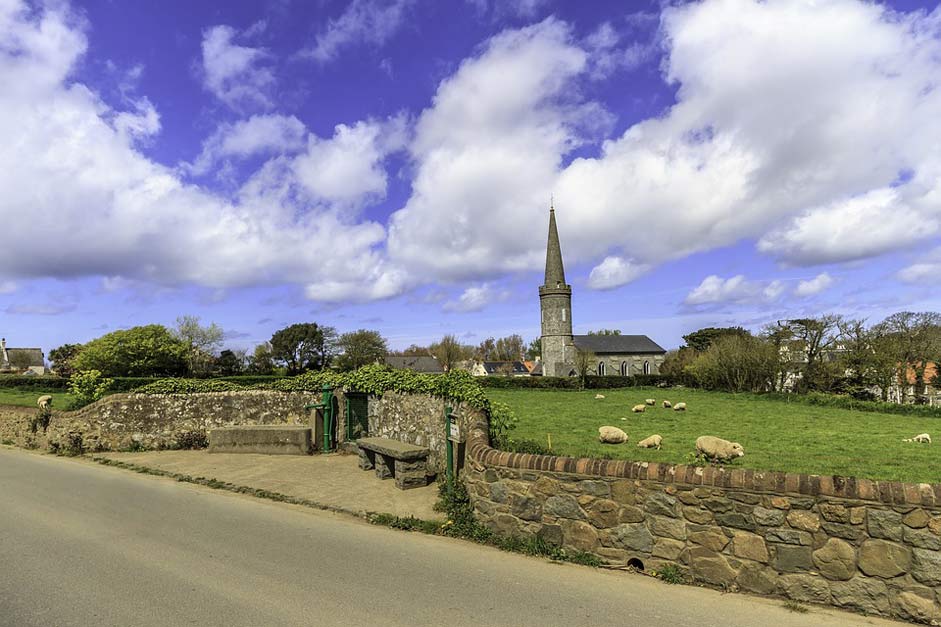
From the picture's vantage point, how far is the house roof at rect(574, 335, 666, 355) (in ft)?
316

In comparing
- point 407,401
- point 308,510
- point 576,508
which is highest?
point 407,401

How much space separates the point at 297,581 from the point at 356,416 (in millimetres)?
8246

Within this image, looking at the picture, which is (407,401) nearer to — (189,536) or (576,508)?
(189,536)

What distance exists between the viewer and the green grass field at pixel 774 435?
11.2 m

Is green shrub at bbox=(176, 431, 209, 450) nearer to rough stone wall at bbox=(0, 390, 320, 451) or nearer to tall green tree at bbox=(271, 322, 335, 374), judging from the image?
rough stone wall at bbox=(0, 390, 320, 451)

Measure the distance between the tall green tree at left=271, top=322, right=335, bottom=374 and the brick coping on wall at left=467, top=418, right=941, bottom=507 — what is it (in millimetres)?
79790

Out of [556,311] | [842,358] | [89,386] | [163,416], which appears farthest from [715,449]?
[556,311]

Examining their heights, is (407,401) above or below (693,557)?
above

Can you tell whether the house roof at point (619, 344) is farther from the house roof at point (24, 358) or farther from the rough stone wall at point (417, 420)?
the house roof at point (24, 358)

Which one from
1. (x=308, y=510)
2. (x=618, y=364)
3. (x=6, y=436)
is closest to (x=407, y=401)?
(x=308, y=510)

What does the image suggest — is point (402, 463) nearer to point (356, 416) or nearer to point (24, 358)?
point (356, 416)

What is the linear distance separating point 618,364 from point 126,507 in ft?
305

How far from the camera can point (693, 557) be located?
18.6 feet

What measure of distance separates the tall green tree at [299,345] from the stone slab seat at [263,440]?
232 ft
